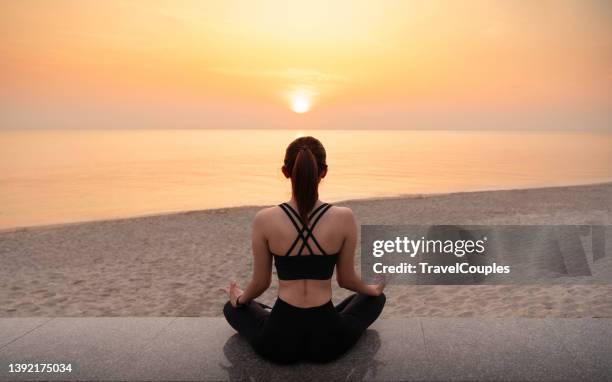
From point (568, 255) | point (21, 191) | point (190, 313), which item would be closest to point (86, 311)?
point (190, 313)

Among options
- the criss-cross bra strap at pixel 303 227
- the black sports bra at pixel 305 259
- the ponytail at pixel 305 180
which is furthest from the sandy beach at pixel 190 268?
the ponytail at pixel 305 180

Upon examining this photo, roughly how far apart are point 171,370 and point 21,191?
36080 millimetres

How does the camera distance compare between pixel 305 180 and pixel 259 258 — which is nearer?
pixel 305 180

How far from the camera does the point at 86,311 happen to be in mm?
8055

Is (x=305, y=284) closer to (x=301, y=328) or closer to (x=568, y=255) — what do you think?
(x=301, y=328)

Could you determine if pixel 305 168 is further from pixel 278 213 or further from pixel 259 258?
pixel 259 258

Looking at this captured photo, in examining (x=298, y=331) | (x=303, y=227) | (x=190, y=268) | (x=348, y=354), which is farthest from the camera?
(x=190, y=268)

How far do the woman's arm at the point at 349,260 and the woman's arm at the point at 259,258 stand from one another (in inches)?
19.2

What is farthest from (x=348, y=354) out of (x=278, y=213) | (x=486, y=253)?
(x=486, y=253)

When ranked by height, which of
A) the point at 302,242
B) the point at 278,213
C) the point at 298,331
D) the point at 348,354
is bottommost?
the point at 348,354

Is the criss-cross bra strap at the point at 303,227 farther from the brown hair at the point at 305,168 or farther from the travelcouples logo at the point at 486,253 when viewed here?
the travelcouples logo at the point at 486,253

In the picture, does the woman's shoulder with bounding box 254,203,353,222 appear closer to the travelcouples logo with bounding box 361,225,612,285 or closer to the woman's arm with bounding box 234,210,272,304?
the woman's arm with bounding box 234,210,272,304

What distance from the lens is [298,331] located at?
11.1ft

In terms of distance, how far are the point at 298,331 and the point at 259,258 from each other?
1.81ft
